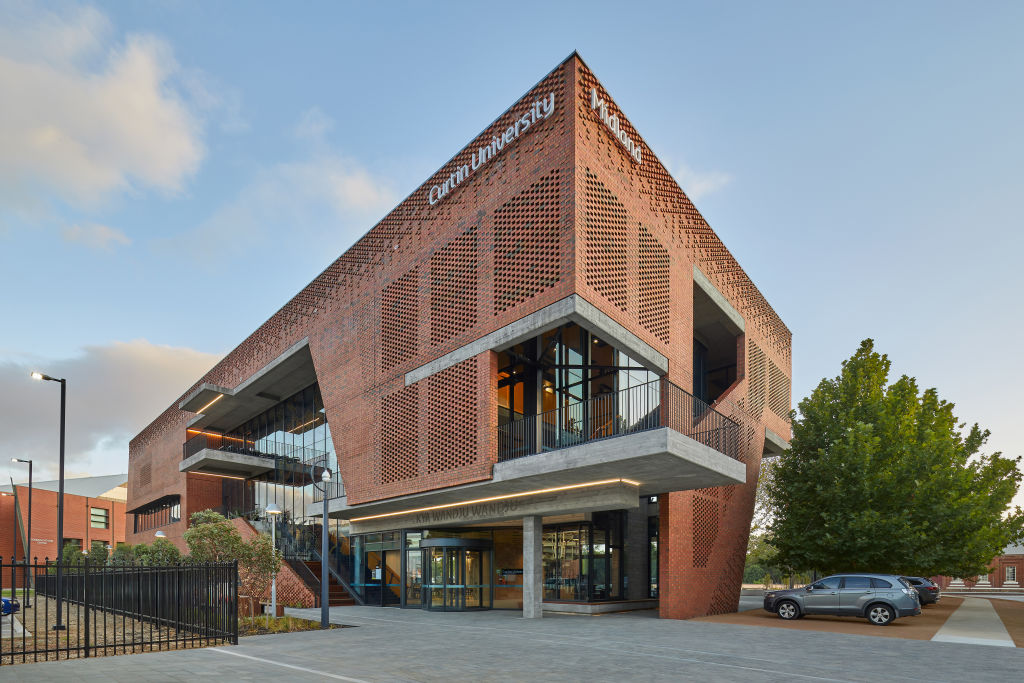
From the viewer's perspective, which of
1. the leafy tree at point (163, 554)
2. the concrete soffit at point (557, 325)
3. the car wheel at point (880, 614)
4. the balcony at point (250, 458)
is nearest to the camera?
the concrete soffit at point (557, 325)

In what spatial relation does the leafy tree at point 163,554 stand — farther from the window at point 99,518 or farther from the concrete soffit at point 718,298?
the window at point 99,518

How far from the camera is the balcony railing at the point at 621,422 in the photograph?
66.8 feet

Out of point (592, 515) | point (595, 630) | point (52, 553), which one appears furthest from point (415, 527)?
point (52, 553)

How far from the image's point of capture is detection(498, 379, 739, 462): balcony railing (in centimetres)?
2036

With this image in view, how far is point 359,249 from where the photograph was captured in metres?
27.5

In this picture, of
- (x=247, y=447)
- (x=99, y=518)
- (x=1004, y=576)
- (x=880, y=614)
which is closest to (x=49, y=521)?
(x=99, y=518)

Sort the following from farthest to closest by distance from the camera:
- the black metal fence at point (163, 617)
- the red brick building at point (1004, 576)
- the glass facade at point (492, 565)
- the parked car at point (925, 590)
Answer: the red brick building at point (1004, 576)
the parked car at point (925, 590)
the glass facade at point (492, 565)
the black metal fence at point (163, 617)

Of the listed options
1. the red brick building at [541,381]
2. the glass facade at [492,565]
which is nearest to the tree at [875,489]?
the red brick building at [541,381]

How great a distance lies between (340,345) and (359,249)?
3.84m

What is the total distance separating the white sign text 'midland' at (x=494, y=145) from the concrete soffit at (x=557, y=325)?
520cm

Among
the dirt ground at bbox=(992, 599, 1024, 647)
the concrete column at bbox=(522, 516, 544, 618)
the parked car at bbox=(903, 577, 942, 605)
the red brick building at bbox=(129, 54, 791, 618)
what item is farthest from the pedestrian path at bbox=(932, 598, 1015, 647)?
the concrete column at bbox=(522, 516, 544, 618)

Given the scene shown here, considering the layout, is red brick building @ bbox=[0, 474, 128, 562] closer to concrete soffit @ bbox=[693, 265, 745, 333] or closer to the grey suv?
concrete soffit @ bbox=[693, 265, 745, 333]

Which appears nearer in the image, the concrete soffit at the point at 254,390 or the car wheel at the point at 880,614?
the car wheel at the point at 880,614

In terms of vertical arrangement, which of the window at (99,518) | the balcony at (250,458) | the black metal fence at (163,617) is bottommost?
the window at (99,518)
